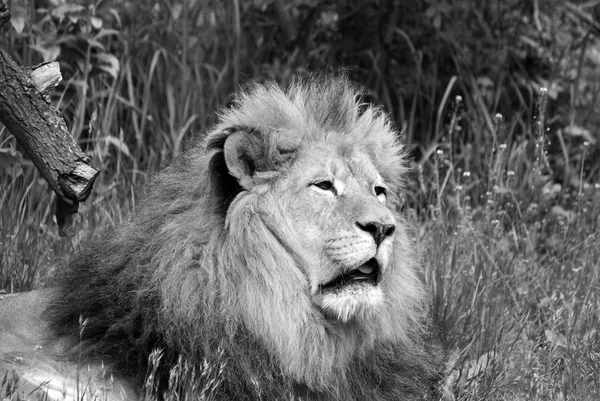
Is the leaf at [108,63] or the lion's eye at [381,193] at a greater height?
the lion's eye at [381,193]

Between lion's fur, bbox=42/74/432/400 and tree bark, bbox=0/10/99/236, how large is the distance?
32cm

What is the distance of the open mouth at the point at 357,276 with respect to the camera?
10.9 ft

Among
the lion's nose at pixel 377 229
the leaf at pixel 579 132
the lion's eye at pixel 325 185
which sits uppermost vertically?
the lion's eye at pixel 325 185

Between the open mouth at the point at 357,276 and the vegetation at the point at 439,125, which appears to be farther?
the vegetation at the point at 439,125

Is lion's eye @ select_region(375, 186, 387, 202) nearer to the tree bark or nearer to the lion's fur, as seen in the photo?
the lion's fur

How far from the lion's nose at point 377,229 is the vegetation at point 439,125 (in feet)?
3.27

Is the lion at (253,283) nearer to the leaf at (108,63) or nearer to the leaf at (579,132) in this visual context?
the leaf at (108,63)

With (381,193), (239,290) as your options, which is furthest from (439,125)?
(239,290)

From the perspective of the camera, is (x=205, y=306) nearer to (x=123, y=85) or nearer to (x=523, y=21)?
(x=123, y=85)

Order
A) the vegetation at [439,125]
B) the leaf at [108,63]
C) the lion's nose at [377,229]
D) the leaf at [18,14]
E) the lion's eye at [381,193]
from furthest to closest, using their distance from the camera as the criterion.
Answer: the leaf at [108,63], the leaf at [18,14], the vegetation at [439,125], the lion's eye at [381,193], the lion's nose at [377,229]

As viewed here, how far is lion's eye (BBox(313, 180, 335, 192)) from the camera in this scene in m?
3.46

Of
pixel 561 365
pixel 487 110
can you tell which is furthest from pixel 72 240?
pixel 487 110

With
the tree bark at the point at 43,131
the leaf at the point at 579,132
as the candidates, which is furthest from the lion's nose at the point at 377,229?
the leaf at the point at 579,132

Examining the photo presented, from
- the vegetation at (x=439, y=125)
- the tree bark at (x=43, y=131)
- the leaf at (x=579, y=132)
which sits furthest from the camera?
the leaf at (x=579, y=132)
